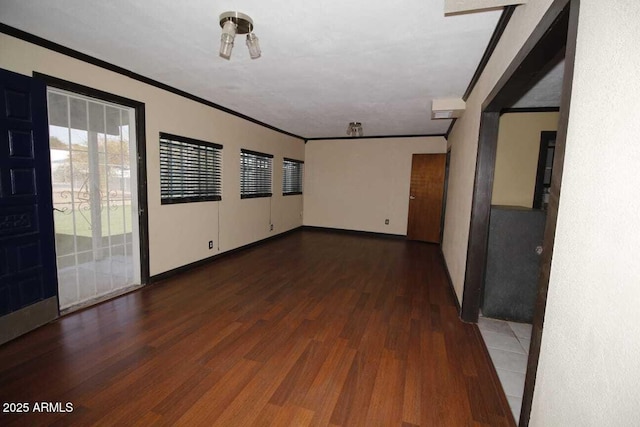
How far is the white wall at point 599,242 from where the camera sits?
68 cm

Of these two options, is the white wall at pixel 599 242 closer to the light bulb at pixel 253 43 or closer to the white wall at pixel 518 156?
the light bulb at pixel 253 43

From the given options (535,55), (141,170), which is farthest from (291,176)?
(535,55)

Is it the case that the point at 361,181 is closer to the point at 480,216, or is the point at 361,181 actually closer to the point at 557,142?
the point at 480,216

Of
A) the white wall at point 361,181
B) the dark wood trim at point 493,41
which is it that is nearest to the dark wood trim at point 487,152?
the dark wood trim at point 493,41

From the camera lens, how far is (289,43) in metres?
2.17

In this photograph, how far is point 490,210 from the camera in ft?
8.35

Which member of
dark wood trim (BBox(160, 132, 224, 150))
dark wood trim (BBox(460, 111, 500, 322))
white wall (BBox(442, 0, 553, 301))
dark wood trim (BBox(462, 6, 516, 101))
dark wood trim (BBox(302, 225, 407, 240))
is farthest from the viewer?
dark wood trim (BBox(302, 225, 407, 240))

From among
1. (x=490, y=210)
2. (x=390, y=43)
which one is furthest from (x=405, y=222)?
(x=390, y=43)

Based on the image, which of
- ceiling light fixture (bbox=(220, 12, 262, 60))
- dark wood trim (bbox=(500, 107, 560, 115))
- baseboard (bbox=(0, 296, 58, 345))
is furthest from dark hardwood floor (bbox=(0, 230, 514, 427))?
dark wood trim (bbox=(500, 107, 560, 115))

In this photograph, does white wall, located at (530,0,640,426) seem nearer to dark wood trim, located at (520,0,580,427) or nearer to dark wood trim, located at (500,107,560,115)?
dark wood trim, located at (520,0,580,427)

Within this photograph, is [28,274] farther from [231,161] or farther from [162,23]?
[231,161]

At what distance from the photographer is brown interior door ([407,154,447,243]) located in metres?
5.90

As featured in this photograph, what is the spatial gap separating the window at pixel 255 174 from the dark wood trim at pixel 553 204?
14.5 ft

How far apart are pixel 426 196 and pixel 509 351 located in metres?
4.18
